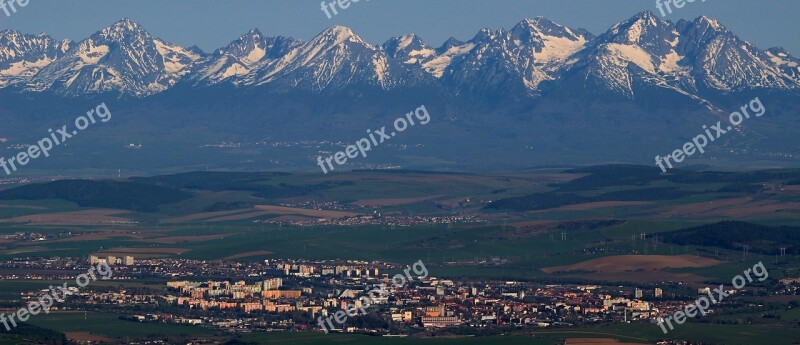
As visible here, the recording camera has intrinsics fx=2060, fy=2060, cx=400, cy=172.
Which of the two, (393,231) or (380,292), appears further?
(393,231)

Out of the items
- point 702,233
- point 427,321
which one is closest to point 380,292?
point 427,321

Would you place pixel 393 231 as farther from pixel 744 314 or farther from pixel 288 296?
pixel 744 314

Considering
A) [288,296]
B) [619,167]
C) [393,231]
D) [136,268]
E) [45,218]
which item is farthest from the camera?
[619,167]

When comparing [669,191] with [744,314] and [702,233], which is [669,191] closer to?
[702,233]

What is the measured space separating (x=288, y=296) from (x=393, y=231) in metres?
40.3

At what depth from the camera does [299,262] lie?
120 meters

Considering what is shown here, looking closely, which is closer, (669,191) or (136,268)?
(136,268)

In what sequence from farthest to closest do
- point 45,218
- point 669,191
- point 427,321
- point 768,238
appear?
point 669,191 → point 45,218 → point 768,238 → point 427,321

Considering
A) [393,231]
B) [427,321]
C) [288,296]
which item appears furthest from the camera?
[393,231]

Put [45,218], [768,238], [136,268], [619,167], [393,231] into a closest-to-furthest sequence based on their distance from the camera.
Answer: [136,268], [768,238], [393,231], [45,218], [619,167]

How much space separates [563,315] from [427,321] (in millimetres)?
6527

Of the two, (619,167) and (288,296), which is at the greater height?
(619,167)

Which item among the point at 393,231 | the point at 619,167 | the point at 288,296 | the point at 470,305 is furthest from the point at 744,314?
the point at 619,167

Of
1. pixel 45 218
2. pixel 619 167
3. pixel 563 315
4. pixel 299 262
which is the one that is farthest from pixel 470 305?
pixel 619 167
